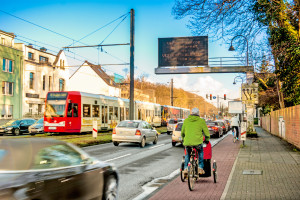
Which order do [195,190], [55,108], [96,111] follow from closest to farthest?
[195,190]
[55,108]
[96,111]

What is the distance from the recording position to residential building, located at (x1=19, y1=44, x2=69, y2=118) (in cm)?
4481

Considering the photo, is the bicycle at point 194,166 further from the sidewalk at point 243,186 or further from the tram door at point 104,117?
the tram door at point 104,117

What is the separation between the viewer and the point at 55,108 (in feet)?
87.7

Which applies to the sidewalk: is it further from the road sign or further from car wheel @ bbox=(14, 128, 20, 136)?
car wheel @ bbox=(14, 128, 20, 136)

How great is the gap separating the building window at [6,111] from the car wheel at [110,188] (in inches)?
1464

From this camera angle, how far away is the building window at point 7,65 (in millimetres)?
40625

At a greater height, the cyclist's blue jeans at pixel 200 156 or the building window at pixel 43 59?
the building window at pixel 43 59

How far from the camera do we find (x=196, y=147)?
7.66m

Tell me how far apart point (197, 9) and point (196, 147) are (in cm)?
571

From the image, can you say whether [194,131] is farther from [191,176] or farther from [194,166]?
[191,176]

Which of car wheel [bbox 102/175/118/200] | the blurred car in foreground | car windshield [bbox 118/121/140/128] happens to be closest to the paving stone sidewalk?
car wheel [bbox 102/175/118/200]

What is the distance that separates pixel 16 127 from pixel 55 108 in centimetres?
672

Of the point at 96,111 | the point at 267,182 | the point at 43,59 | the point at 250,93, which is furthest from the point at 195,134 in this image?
Result: the point at 43,59

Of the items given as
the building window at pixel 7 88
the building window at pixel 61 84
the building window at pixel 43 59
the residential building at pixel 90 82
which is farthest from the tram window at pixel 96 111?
the residential building at pixel 90 82
